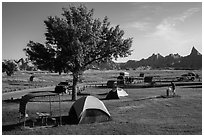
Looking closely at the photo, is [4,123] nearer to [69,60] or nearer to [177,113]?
[69,60]

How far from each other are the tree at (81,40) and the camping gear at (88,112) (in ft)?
27.6

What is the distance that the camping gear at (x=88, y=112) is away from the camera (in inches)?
665

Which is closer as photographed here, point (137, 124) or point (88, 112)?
point (137, 124)

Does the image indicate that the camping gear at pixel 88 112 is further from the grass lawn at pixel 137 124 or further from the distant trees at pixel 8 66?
the distant trees at pixel 8 66

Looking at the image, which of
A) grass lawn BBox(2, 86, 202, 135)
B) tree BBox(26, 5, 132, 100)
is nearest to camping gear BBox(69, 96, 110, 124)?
grass lawn BBox(2, 86, 202, 135)

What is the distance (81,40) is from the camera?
83.9ft

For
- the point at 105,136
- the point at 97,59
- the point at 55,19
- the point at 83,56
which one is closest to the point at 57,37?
the point at 55,19

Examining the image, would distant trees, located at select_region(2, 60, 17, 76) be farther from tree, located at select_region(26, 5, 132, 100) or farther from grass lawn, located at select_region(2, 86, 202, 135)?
grass lawn, located at select_region(2, 86, 202, 135)

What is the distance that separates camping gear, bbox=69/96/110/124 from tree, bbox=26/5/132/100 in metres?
8.43

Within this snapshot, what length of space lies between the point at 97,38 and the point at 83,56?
276 cm

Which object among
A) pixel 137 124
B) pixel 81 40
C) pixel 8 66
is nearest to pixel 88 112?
pixel 137 124

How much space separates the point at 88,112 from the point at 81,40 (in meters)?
10.9

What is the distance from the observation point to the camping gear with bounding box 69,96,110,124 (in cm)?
1689

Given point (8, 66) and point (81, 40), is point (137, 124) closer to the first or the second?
point (81, 40)
